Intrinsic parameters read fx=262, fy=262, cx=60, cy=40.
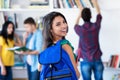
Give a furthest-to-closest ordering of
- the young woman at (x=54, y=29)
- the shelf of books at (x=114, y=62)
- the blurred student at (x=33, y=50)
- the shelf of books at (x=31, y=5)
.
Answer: the shelf of books at (x=31, y=5), the shelf of books at (x=114, y=62), the blurred student at (x=33, y=50), the young woman at (x=54, y=29)

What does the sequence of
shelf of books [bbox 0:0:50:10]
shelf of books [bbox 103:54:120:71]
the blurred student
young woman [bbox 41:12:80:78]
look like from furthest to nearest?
shelf of books [bbox 0:0:50:10]
shelf of books [bbox 103:54:120:71]
the blurred student
young woman [bbox 41:12:80:78]

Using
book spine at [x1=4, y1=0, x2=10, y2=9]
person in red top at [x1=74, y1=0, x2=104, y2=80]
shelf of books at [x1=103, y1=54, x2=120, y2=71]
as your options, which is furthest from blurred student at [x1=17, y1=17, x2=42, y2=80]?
shelf of books at [x1=103, y1=54, x2=120, y2=71]

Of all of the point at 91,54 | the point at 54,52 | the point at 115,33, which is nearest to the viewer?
the point at 54,52

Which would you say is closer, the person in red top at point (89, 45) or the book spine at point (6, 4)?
the person in red top at point (89, 45)

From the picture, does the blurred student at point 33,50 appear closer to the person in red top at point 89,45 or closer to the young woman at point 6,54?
the young woman at point 6,54

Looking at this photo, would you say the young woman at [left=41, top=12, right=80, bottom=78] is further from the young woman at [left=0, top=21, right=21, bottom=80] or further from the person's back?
the young woman at [left=0, top=21, right=21, bottom=80]

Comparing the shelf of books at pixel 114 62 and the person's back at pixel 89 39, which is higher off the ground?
the person's back at pixel 89 39

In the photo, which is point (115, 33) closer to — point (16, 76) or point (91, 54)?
point (91, 54)

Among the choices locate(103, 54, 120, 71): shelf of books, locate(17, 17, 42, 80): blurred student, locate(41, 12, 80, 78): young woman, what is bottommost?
locate(103, 54, 120, 71): shelf of books

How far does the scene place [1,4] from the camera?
4.53m

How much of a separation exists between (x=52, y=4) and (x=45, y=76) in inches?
103

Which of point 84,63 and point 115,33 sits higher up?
point 115,33

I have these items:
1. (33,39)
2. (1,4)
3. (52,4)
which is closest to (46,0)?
(52,4)

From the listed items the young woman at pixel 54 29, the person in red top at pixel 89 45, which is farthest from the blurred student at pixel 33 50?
the young woman at pixel 54 29
